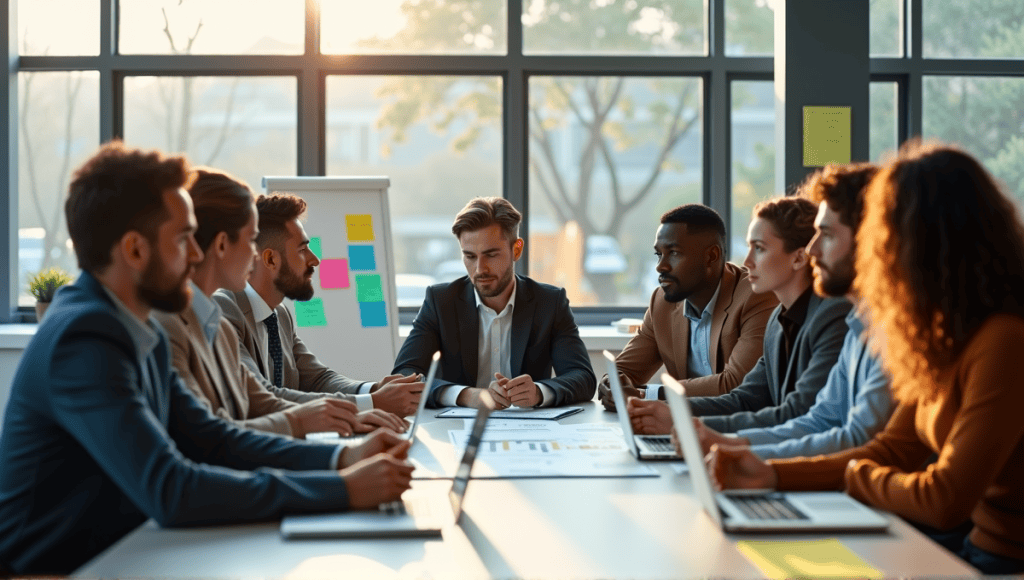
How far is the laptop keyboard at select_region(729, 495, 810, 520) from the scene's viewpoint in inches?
57.4

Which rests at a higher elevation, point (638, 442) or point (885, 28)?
point (885, 28)

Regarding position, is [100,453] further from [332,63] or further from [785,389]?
[332,63]

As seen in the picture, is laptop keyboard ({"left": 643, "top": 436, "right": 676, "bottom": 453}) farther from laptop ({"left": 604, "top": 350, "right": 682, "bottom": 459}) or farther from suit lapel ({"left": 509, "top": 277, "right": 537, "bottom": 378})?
suit lapel ({"left": 509, "top": 277, "right": 537, "bottom": 378})

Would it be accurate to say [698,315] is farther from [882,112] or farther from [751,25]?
[882,112]

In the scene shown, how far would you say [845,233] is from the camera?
217 centimetres

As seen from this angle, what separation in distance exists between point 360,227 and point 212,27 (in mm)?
1546

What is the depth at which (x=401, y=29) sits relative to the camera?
494 centimetres

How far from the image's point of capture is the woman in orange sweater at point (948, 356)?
4.86 feet

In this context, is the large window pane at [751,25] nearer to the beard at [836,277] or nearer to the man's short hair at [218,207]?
the beard at [836,277]

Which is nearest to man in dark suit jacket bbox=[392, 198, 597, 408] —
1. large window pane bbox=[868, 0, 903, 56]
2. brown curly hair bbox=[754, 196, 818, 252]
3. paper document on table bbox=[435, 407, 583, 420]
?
paper document on table bbox=[435, 407, 583, 420]

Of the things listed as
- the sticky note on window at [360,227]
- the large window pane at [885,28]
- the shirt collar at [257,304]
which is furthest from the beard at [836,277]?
the large window pane at [885,28]

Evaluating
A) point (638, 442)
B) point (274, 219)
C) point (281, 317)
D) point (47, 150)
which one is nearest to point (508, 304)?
point (281, 317)

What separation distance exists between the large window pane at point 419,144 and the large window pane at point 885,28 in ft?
7.06

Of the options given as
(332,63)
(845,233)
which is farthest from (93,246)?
(332,63)
